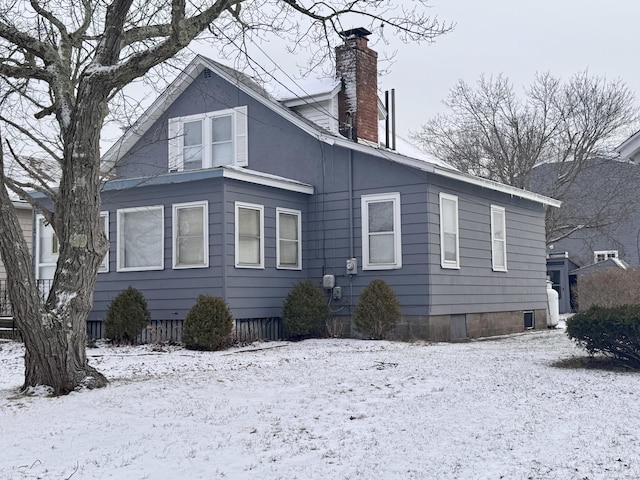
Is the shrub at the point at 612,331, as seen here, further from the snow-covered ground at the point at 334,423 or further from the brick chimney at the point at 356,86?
the brick chimney at the point at 356,86

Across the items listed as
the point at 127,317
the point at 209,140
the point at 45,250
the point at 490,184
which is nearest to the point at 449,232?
the point at 490,184

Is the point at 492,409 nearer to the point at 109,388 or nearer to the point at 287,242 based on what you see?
the point at 109,388

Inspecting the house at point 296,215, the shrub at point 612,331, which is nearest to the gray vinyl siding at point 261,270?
the house at point 296,215

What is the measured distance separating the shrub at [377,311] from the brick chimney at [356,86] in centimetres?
445

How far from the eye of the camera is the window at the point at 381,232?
1620 cm

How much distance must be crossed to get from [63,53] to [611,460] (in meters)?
8.13

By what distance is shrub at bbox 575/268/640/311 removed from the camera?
71.2 feet

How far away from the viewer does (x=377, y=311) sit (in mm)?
15336

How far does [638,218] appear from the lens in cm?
3781

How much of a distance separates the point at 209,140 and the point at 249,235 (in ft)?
12.8

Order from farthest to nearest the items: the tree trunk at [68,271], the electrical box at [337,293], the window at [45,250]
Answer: the window at [45,250]
the electrical box at [337,293]
the tree trunk at [68,271]

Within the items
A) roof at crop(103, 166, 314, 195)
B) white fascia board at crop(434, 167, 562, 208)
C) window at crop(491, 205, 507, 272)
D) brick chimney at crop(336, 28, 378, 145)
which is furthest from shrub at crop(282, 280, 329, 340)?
window at crop(491, 205, 507, 272)

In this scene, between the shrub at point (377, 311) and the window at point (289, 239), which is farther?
the window at point (289, 239)

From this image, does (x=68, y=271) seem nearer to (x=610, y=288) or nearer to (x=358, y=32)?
(x=358, y=32)
